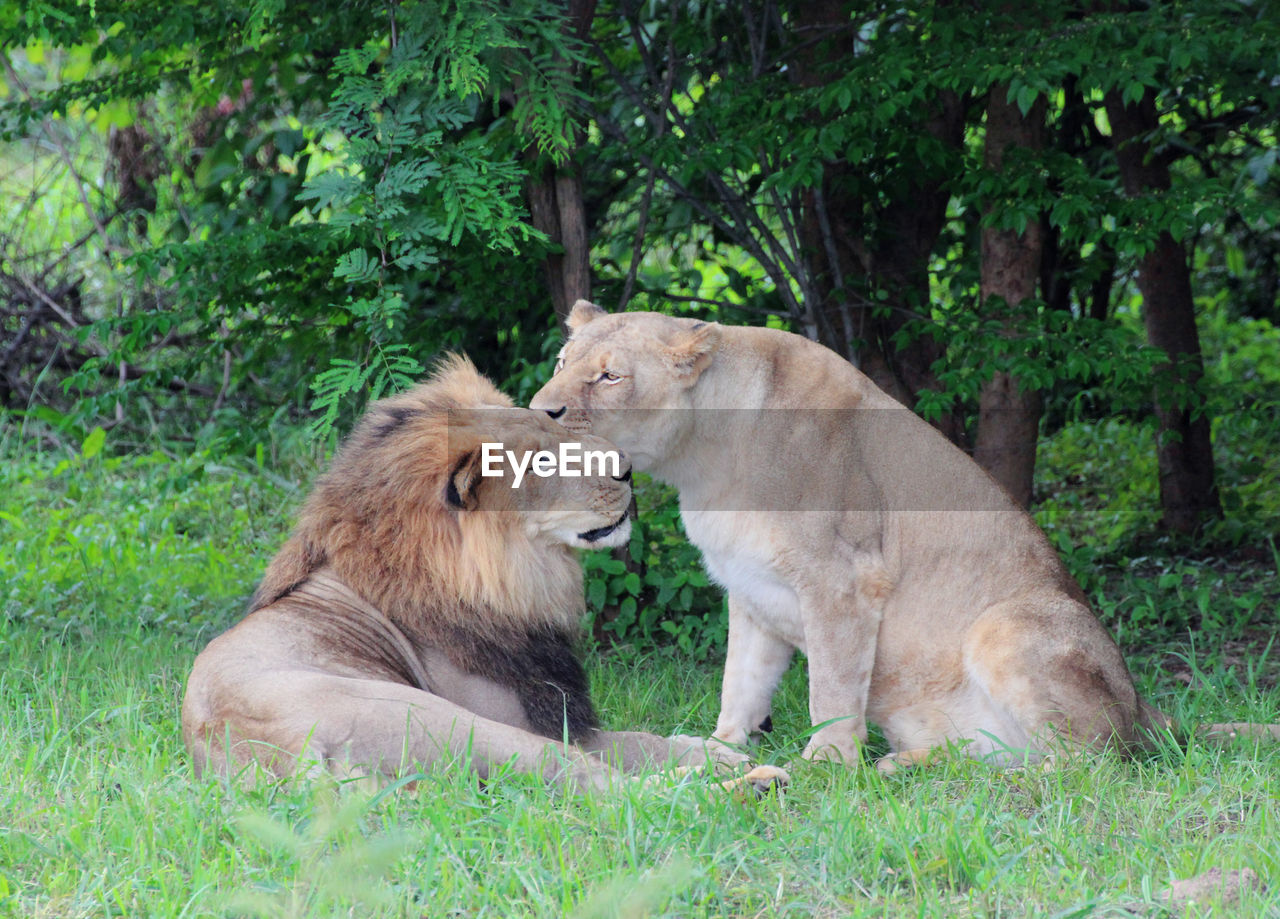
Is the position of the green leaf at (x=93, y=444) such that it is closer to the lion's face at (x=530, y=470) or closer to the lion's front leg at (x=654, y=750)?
the lion's face at (x=530, y=470)

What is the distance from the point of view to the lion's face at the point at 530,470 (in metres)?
3.36

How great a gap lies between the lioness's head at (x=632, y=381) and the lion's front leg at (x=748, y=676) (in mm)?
634

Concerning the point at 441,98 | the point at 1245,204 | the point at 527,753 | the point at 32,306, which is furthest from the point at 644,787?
the point at 32,306

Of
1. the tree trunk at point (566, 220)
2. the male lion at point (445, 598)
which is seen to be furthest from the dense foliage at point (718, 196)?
the male lion at point (445, 598)

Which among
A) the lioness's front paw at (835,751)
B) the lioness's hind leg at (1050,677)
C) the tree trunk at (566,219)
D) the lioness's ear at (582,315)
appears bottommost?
the lioness's front paw at (835,751)

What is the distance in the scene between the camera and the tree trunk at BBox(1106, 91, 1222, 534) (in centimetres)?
615

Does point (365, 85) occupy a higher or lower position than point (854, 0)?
lower

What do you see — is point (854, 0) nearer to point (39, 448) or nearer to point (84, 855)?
point (84, 855)

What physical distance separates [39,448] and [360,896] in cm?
594

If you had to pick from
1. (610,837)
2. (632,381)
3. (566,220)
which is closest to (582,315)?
(632,381)

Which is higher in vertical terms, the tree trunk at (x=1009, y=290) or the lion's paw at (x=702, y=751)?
the tree trunk at (x=1009, y=290)

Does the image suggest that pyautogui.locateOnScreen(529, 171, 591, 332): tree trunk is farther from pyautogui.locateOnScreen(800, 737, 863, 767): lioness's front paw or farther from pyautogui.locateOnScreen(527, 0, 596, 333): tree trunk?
pyautogui.locateOnScreen(800, 737, 863, 767): lioness's front paw

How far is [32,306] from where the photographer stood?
8.23 m

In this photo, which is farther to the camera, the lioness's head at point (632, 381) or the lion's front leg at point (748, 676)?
the lion's front leg at point (748, 676)
